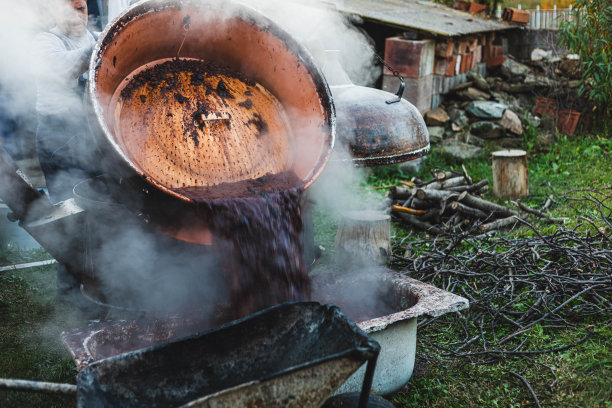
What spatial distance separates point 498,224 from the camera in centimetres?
538

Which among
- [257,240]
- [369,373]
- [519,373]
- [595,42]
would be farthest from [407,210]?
[595,42]

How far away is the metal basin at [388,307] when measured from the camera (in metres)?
2.67

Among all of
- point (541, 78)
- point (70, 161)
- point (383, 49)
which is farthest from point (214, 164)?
point (541, 78)

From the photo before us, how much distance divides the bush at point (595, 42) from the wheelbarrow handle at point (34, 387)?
8554 millimetres

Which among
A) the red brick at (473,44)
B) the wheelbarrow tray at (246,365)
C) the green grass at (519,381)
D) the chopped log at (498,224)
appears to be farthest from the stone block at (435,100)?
the wheelbarrow tray at (246,365)

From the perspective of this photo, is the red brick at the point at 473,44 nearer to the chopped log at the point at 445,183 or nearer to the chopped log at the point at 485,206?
the chopped log at the point at 445,183

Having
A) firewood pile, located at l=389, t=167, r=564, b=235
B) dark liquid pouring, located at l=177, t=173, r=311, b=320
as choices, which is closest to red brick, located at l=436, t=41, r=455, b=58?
firewood pile, located at l=389, t=167, r=564, b=235

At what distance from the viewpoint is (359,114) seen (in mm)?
3279

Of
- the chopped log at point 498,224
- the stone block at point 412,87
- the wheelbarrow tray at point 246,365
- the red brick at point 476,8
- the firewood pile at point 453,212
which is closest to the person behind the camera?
the wheelbarrow tray at point 246,365

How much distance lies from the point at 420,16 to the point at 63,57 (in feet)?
22.0

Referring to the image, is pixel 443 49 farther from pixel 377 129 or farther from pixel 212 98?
pixel 212 98

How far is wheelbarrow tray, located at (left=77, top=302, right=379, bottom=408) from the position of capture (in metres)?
1.84

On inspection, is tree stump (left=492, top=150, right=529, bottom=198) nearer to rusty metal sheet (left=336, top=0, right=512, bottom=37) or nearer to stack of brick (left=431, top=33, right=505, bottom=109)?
rusty metal sheet (left=336, top=0, right=512, bottom=37)

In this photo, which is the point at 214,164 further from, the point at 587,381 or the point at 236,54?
the point at 587,381
